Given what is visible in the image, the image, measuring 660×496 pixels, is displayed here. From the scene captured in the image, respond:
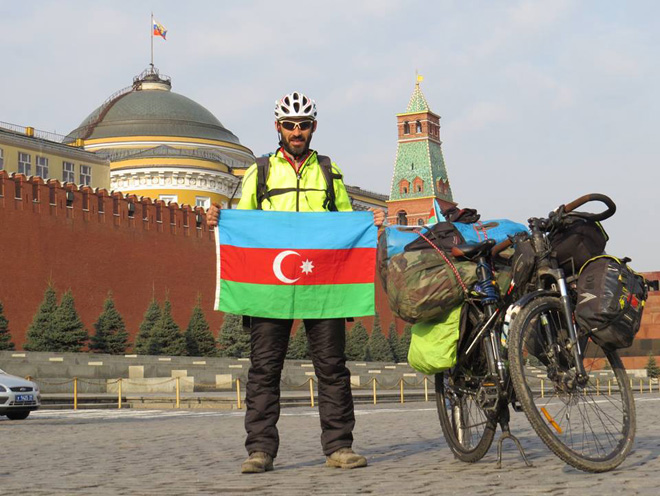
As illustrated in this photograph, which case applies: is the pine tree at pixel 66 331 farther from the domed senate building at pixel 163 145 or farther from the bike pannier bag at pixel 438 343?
the bike pannier bag at pixel 438 343

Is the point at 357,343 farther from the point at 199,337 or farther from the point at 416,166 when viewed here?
the point at 416,166

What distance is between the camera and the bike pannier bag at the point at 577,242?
4.77m

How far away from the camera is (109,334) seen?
36938 millimetres

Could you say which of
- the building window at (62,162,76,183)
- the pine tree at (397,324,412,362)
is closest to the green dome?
the building window at (62,162,76,183)

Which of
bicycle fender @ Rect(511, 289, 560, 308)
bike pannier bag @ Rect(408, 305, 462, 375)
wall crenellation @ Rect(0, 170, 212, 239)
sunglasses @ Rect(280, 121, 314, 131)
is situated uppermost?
wall crenellation @ Rect(0, 170, 212, 239)

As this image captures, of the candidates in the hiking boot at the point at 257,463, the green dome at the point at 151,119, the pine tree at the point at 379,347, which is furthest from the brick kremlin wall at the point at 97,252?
the hiking boot at the point at 257,463

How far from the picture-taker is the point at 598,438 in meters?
4.64

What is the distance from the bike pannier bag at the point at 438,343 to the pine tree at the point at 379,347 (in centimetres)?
4415

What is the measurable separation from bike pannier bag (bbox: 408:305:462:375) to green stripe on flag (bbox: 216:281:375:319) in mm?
503

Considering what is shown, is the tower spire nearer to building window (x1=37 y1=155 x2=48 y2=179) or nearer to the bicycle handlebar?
building window (x1=37 y1=155 x2=48 y2=179)

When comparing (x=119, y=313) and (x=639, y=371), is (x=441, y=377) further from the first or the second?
(x=639, y=371)

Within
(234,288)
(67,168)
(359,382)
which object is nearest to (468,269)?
(234,288)

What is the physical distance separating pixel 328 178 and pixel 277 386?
1123mm

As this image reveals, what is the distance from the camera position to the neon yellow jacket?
570 cm
